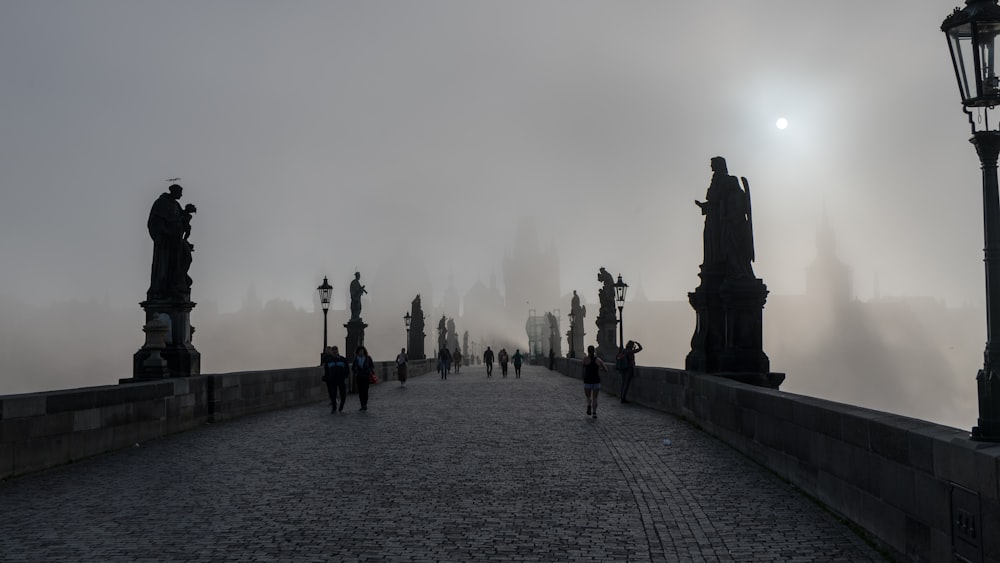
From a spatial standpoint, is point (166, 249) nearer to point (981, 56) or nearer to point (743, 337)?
point (743, 337)

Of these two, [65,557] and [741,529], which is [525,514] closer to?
[741,529]

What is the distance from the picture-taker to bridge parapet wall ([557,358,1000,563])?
15.6ft

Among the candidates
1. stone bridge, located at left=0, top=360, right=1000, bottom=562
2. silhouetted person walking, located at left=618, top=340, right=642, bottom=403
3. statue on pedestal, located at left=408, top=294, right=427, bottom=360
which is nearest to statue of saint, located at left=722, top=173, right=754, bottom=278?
stone bridge, located at left=0, top=360, right=1000, bottom=562

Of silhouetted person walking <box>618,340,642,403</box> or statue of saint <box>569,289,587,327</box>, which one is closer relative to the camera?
silhouetted person walking <box>618,340,642,403</box>

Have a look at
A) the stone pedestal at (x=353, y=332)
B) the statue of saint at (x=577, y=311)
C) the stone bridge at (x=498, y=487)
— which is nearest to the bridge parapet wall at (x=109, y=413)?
the stone bridge at (x=498, y=487)

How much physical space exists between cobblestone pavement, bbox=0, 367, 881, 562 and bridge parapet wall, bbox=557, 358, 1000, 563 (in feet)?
0.79

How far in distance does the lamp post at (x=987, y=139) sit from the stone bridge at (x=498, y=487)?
310 millimetres

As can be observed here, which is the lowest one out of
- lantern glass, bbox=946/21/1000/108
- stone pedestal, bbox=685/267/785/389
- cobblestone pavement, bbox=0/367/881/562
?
cobblestone pavement, bbox=0/367/881/562

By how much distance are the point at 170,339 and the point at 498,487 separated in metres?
11.1

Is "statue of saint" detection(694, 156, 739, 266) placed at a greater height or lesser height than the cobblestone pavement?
greater

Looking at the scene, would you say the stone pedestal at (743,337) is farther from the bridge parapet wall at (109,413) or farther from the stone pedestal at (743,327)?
the bridge parapet wall at (109,413)

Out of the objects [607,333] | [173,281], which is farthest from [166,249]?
[607,333]

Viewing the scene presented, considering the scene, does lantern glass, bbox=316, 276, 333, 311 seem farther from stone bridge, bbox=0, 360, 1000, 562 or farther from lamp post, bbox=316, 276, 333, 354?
stone bridge, bbox=0, 360, 1000, 562

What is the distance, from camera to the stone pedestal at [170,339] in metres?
16.6
